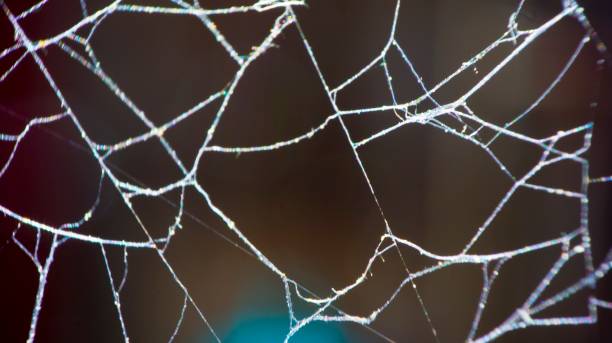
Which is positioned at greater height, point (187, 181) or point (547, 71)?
point (187, 181)

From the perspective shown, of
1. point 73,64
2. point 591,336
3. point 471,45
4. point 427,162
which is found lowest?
point 591,336

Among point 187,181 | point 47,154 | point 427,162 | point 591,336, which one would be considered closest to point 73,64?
point 47,154

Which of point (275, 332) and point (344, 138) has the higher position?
point (344, 138)

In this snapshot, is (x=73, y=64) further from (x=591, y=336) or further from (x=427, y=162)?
(x=591, y=336)
